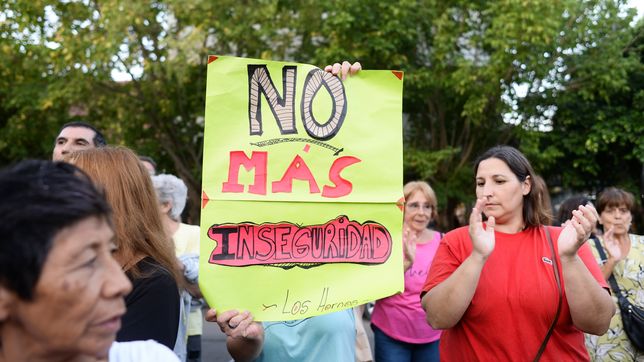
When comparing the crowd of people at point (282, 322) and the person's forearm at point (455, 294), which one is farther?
the person's forearm at point (455, 294)

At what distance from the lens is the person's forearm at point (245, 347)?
2523 mm

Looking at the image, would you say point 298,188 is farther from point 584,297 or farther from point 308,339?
point 584,297

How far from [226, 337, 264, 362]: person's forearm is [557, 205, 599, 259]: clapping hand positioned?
1.25 m

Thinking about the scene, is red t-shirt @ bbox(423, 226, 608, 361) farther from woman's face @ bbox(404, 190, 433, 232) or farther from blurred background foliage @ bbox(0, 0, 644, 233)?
blurred background foliage @ bbox(0, 0, 644, 233)

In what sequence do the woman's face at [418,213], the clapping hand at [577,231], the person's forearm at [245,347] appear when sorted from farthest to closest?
the woman's face at [418,213]
the clapping hand at [577,231]
the person's forearm at [245,347]

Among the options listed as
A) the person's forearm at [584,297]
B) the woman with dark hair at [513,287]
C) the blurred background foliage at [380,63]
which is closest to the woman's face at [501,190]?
the woman with dark hair at [513,287]

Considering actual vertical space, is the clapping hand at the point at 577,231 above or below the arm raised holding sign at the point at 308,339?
above

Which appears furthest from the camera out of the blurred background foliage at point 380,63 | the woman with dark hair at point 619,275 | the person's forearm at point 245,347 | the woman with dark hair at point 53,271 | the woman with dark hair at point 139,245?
the blurred background foliage at point 380,63

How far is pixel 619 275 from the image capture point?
405 cm

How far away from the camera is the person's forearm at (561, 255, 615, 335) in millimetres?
2670

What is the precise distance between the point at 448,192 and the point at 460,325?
34.9 feet

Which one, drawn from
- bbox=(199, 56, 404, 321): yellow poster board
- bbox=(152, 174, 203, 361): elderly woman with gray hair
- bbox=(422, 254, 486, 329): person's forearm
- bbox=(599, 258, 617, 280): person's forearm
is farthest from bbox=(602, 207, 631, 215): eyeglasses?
bbox=(152, 174, 203, 361): elderly woman with gray hair

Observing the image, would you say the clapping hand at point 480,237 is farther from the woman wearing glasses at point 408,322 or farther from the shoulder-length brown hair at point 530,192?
the woman wearing glasses at point 408,322

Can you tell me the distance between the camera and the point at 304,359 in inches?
106
